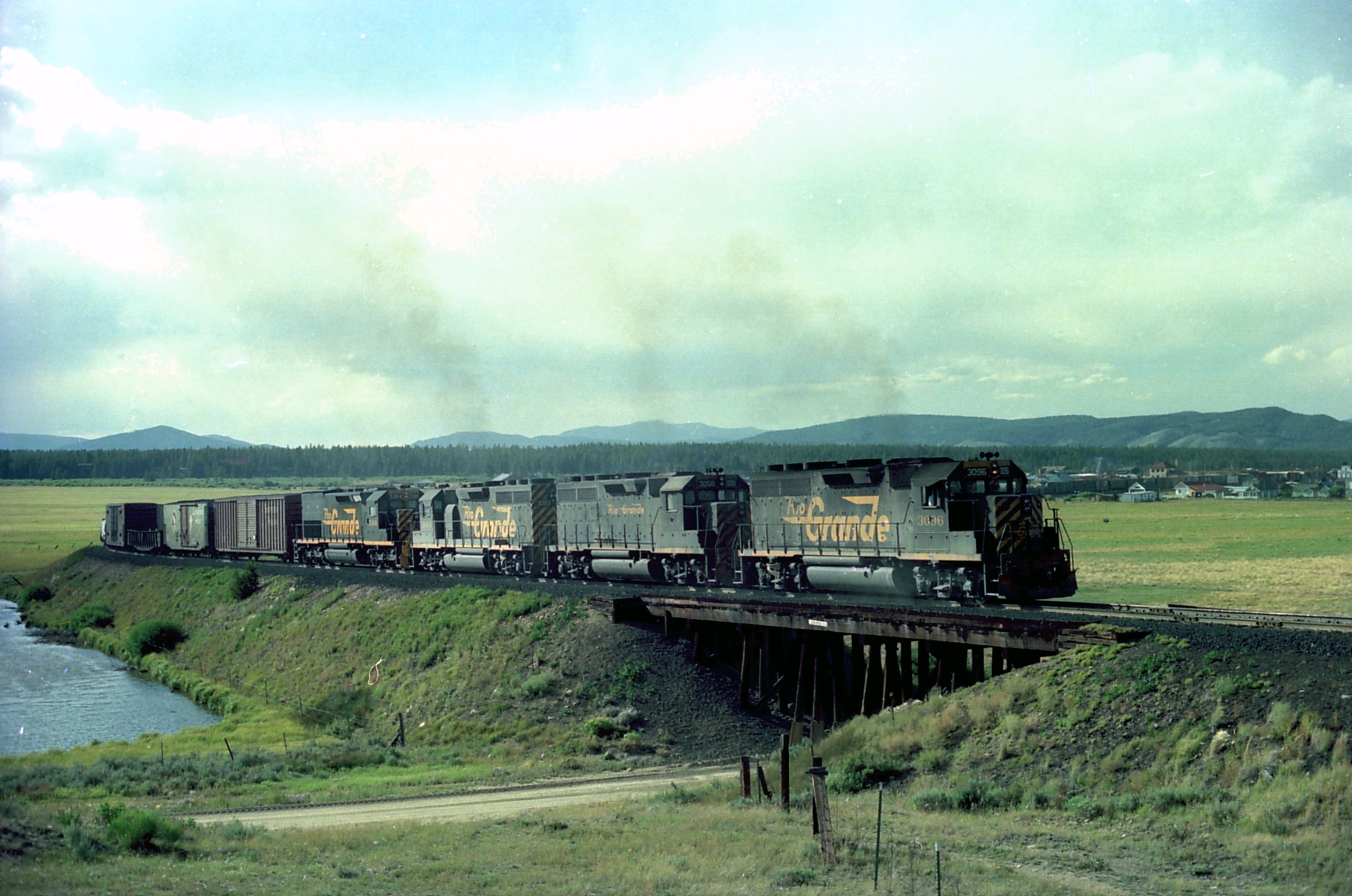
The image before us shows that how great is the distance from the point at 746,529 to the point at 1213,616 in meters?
14.5

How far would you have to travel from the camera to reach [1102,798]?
15.1 meters

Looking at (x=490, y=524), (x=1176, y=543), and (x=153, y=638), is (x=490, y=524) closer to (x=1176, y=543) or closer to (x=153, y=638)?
(x=153, y=638)

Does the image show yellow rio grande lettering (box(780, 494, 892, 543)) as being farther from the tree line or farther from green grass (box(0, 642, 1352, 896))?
the tree line

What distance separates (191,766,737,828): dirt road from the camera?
1847cm

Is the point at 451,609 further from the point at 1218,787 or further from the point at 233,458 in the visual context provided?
the point at 233,458

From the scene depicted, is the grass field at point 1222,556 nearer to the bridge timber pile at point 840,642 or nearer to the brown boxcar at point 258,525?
the bridge timber pile at point 840,642

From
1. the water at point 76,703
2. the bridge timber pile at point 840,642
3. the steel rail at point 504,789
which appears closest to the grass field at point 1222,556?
the bridge timber pile at point 840,642

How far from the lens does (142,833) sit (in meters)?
14.4

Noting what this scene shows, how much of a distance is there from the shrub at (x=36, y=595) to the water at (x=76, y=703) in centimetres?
2575

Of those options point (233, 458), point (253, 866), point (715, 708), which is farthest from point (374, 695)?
point (233, 458)

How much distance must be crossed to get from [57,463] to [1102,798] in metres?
126

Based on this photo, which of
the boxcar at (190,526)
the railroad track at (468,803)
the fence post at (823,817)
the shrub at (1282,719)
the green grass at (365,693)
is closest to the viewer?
the fence post at (823,817)

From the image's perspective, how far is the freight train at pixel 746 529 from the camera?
2570 cm

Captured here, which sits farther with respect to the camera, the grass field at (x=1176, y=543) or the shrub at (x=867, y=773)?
the grass field at (x=1176, y=543)
